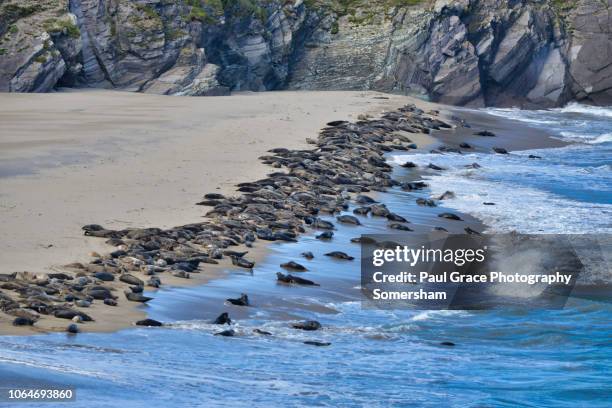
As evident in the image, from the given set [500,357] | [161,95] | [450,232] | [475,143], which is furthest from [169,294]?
[161,95]

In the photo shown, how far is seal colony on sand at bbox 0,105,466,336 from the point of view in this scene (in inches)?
377

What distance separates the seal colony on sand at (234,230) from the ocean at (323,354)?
37cm

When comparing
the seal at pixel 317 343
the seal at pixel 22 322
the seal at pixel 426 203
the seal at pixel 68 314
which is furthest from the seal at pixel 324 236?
the seal at pixel 22 322

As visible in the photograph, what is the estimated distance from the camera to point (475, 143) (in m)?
27.8

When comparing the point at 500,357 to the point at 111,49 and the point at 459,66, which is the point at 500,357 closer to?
the point at 111,49

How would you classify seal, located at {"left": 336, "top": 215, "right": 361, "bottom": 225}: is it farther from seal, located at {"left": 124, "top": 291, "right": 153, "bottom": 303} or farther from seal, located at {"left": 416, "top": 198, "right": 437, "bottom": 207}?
seal, located at {"left": 124, "top": 291, "right": 153, "bottom": 303}

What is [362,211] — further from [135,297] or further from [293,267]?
[135,297]

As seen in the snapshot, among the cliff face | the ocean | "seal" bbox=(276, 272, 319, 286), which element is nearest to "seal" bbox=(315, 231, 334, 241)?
the ocean

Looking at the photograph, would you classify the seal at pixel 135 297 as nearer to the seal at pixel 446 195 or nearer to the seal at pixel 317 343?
the seal at pixel 317 343

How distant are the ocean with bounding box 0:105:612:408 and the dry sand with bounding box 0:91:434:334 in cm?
62

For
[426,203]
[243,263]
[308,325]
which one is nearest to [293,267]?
[243,263]

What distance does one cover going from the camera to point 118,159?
18.5 m

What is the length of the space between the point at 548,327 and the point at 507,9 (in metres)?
31.0

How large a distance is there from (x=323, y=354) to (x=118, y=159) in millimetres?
10246
